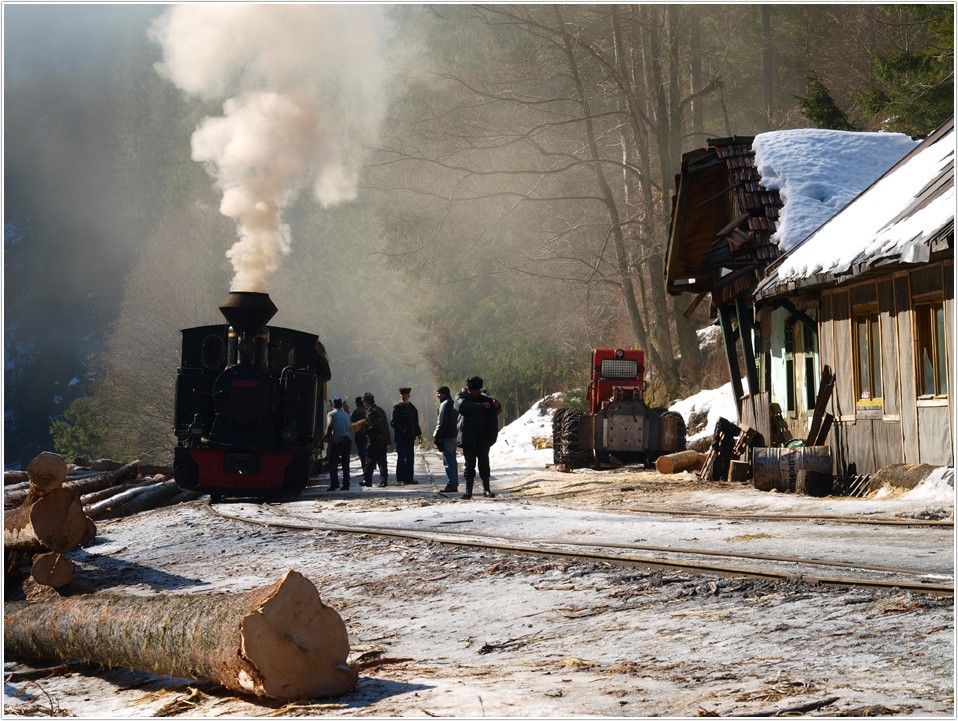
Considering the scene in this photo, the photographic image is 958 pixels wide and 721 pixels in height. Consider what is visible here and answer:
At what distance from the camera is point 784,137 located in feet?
65.4

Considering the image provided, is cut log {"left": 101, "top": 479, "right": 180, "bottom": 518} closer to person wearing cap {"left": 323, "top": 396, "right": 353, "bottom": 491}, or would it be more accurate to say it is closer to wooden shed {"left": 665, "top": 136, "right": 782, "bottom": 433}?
person wearing cap {"left": 323, "top": 396, "right": 353, "bottom": 491}

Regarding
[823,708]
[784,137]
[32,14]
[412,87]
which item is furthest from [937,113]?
[32,14]

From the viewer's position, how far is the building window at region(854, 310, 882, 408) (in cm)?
1527

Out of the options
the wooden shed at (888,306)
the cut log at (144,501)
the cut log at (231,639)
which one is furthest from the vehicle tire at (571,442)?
the cut log at (231,639)

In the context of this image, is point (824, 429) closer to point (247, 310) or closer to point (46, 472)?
point (247, 310)

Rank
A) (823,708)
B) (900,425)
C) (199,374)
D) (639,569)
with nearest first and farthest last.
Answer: (823,708) → (639,569) → (900,425) → (199,374)

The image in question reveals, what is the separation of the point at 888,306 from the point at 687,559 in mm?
7566

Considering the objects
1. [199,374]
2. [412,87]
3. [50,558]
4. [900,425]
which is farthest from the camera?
[412,87]

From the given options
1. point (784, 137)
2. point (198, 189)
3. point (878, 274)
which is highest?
point (198, 189)

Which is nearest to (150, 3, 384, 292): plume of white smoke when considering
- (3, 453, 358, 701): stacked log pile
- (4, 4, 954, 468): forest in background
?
(4, 4, 954, 468): forest in background

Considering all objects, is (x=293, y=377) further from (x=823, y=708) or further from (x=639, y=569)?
(x=823, y=708)

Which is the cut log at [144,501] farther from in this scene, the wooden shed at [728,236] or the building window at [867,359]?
the building window at [867,359]

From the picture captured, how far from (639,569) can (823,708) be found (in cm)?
345

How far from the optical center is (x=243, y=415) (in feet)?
59.7
